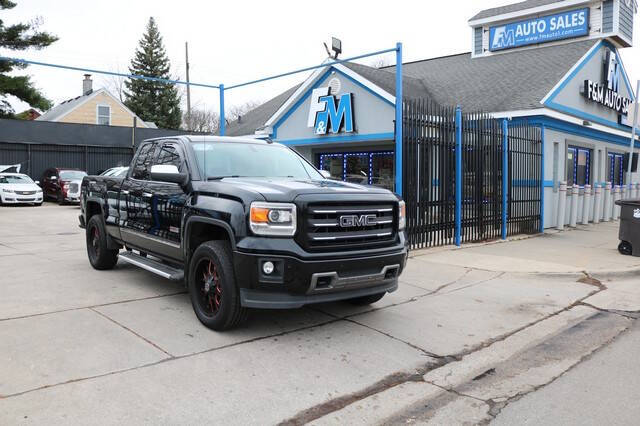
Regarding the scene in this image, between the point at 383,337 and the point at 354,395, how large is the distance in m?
1.35

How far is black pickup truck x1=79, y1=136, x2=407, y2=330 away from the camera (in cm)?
457

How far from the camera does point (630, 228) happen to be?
1062 cm

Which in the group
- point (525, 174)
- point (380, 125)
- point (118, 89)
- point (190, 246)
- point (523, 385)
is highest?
point (118, 89)

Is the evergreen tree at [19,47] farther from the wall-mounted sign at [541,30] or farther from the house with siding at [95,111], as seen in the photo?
the wall-mounted sign at [541,30]

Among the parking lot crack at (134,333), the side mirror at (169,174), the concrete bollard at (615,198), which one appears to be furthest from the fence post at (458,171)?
the concrete bollard at (615,198)

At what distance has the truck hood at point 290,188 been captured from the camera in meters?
4.66

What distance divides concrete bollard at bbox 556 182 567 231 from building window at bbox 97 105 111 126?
103 feet

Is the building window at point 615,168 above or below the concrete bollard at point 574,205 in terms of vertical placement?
above

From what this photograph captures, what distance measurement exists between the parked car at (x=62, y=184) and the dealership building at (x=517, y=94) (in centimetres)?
729

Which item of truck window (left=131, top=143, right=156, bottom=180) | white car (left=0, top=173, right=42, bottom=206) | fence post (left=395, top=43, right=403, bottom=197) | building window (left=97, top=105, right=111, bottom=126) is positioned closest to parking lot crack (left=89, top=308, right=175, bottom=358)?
truck window (left=131, top=143, right=156, bottom=180)

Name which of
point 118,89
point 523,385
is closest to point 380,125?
point 523,385

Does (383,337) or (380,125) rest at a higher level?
(380,125)

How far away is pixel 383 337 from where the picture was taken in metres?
5.16

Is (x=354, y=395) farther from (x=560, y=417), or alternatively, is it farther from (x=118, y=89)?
(x=118, y=89)
